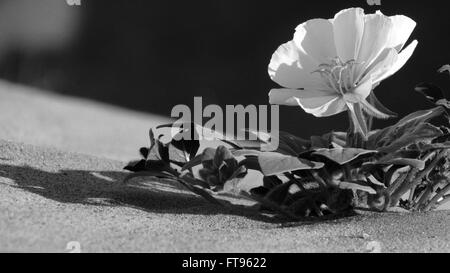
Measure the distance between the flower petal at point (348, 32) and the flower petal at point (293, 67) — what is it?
0.06 metres

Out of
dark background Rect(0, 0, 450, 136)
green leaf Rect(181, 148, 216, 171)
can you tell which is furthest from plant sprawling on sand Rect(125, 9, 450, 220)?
dark background Rect(0, 0, 450, 136)

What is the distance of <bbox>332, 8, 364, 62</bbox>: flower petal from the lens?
1.62m

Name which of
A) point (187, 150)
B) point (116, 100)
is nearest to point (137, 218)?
point (187, 150)

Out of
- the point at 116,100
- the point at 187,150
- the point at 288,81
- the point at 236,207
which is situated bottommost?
the point at 116,100

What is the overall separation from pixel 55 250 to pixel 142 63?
4943 millimetres

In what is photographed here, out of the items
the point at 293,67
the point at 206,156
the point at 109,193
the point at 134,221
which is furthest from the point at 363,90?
the point at 109,193

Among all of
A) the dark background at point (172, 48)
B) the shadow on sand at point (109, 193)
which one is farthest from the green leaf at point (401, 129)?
the dark background at point (172, 48)

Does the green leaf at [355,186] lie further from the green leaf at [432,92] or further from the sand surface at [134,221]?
the green leaf at [432,92]

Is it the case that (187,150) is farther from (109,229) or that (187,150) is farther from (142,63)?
(142,63)

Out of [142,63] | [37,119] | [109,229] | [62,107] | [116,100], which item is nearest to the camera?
[109,229]

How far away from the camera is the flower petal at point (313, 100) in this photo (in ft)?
5.09

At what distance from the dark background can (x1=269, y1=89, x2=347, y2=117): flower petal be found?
301cm

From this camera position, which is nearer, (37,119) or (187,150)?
(187,150)
